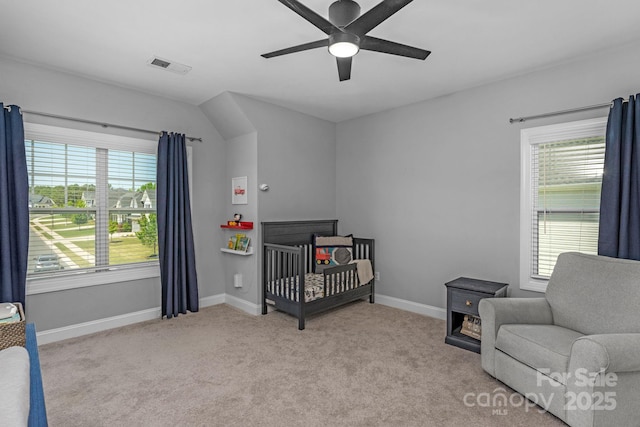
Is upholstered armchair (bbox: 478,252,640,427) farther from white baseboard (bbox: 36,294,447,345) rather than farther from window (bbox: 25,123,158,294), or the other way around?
window (bbox: 25,123,158,294)

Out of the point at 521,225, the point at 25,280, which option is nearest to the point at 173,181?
the point at 25,280

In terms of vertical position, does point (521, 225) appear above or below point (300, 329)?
above

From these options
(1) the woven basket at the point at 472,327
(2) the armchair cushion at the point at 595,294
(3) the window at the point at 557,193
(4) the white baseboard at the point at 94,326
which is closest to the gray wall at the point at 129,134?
(4) the white baseboard at the point at 94,326

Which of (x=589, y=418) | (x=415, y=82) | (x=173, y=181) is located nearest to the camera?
(x=589, y=418)

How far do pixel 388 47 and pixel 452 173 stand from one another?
6.58 feet

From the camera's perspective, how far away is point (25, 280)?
9.23ft

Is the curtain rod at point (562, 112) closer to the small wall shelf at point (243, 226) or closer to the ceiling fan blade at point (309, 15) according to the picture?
the ceiling fan blade at point (309, 15)

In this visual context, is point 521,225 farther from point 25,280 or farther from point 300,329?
point 25,280

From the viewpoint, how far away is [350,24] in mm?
1783

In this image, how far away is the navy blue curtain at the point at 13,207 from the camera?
8.70 feet

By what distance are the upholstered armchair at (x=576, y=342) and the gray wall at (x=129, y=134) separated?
324 cm

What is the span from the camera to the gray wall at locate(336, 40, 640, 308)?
114 inches

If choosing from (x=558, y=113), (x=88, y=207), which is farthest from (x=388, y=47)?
(x=88, y=207)

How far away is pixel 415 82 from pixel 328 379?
2.87 meters
